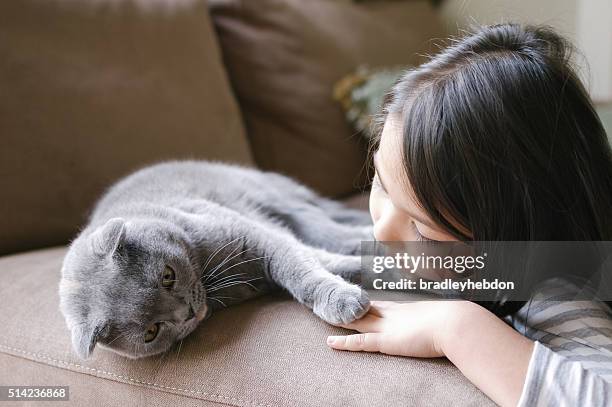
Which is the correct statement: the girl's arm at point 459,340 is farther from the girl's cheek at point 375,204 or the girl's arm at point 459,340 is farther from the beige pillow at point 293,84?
the beige pillow at point 293,84

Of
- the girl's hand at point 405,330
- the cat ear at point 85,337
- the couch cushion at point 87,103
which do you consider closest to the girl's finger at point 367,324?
the girl's hand at point 405,330

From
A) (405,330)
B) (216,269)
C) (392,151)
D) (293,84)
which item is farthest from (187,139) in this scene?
(405,330)

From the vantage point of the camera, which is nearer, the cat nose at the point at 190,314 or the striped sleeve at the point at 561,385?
the striped sleeve at the point at 561,385

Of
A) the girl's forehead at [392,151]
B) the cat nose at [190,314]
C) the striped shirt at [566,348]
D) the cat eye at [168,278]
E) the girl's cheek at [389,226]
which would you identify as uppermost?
the girl's forehead at [392,151]

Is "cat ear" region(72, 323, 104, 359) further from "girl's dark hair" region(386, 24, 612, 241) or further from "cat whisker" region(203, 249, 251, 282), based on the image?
"girl's dark hair" region(386, 24, 612, 241)

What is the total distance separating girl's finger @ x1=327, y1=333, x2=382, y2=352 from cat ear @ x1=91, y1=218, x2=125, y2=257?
0.40m

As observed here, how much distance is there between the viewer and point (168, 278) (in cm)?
100

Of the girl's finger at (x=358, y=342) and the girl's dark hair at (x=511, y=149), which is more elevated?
the girl's dark hair at (x=511, y=149)

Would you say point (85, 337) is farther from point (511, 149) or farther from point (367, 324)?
point (511, 149)

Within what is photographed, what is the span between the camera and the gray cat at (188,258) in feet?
3.11

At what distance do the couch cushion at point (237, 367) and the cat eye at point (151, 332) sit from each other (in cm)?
4

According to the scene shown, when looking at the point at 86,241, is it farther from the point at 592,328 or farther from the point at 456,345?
the point at 592,328

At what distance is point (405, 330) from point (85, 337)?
0.51 metres

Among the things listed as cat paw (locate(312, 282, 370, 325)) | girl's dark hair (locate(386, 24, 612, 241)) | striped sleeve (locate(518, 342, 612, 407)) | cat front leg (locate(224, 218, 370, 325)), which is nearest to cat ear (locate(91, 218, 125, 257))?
cat front leg (locate(224, 218, 370, 325))
